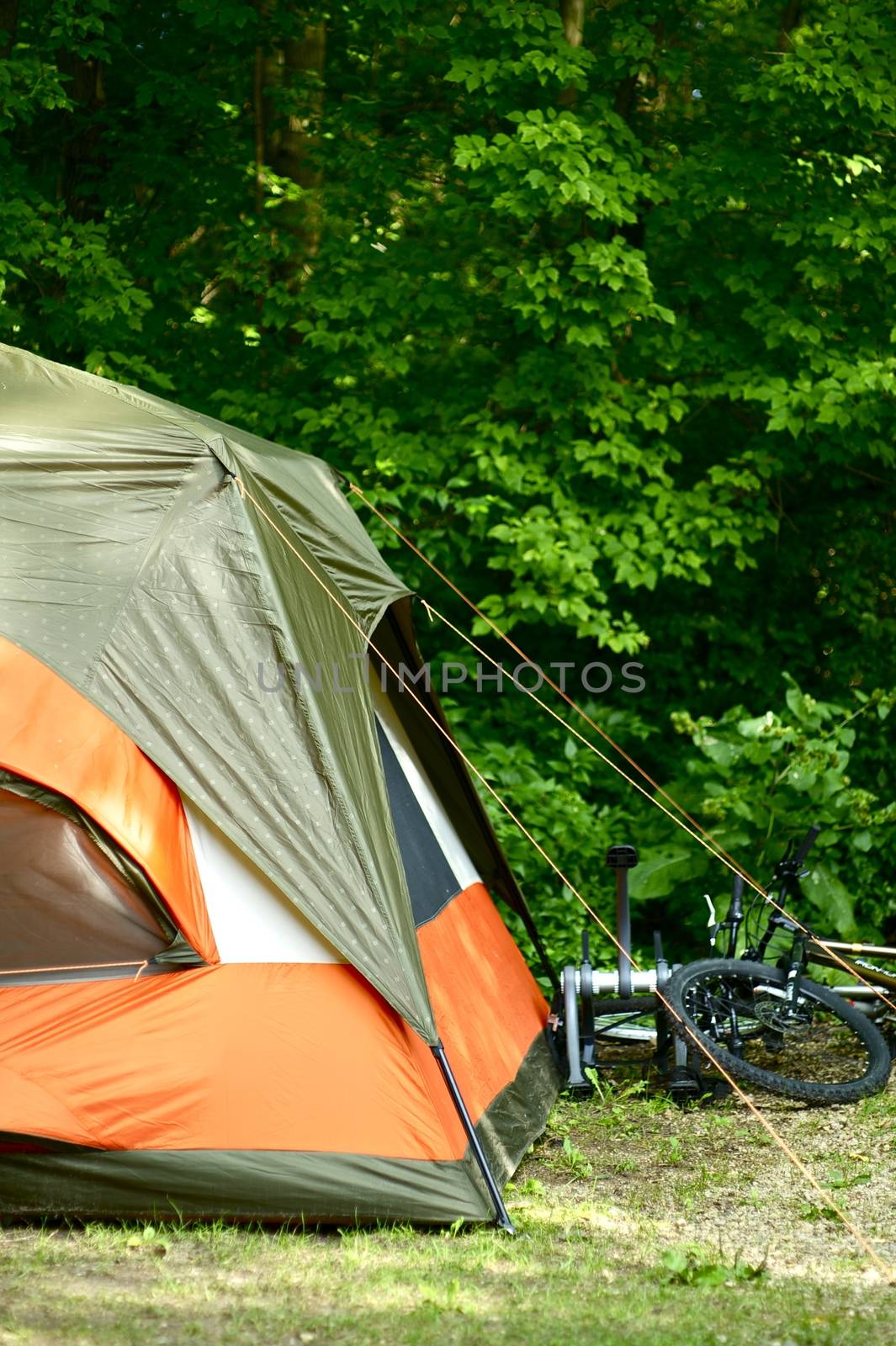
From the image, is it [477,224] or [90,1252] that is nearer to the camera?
[90,1252]

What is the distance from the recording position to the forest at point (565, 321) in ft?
22.4

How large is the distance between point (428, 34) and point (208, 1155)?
6.27m

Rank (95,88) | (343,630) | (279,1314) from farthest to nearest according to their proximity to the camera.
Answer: (95,88) → (343,630) → (279,1314)

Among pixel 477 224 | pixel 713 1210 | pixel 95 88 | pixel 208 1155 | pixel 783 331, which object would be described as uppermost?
pixel 95 88

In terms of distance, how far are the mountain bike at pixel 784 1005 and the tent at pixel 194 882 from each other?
2.86 feet

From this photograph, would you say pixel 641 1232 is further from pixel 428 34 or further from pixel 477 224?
pixel 428 34

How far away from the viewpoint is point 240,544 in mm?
4062

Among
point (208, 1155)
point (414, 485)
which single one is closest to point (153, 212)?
point (414, 485)

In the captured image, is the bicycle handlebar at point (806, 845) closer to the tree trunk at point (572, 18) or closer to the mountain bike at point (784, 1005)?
the mountain bike at point (784, 1005)

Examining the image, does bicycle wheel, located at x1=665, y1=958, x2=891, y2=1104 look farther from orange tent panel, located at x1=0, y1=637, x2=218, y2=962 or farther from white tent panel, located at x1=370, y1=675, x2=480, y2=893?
orange tent panel, located at x1=0, y1=637, x2=218, y2=962

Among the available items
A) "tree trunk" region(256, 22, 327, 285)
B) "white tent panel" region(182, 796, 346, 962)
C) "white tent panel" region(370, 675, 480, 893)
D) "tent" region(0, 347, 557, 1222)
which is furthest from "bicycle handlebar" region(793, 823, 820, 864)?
"tree trunk" region(256, 22, 327, 285)

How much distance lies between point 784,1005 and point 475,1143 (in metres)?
1.75

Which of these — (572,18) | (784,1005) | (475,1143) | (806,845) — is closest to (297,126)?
(572,18)

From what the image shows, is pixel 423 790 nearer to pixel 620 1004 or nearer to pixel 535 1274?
pixel 620 1004
